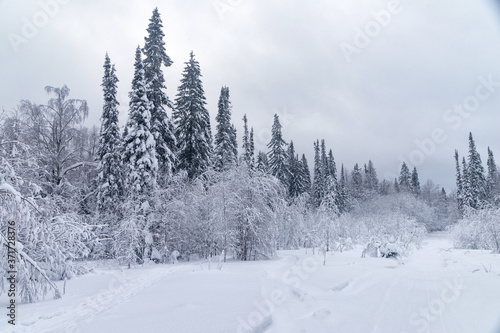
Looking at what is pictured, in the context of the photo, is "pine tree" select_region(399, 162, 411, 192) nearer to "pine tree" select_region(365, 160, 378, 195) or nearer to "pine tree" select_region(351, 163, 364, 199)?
"pine tree" select_region(365, 160, 378, 195)

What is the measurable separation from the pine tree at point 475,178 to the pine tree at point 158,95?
48.7 meters

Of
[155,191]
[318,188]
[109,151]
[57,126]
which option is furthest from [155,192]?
[318,188]

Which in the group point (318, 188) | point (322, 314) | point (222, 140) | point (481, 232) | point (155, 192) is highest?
point (222, 140)

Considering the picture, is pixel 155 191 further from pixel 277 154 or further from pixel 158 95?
pixel 277 154

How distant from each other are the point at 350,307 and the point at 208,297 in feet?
11.1

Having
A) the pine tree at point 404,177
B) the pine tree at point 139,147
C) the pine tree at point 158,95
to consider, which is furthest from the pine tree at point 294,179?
the pine tree at point 404,177

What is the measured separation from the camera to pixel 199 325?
5297 mm

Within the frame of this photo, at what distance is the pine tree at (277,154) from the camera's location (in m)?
35.2

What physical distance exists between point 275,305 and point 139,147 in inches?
514

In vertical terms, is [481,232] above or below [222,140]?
below

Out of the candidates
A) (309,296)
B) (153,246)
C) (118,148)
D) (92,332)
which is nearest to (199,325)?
(92,332)

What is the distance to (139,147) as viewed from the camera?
16938 millimetres

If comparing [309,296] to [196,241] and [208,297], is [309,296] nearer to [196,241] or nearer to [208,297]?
[208,297]

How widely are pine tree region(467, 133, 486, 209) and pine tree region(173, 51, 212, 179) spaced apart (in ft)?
150
